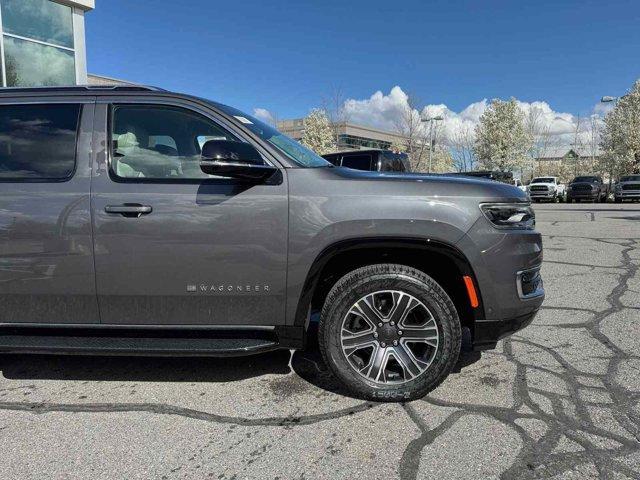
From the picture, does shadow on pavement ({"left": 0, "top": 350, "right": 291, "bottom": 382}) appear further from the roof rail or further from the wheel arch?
the roof rail

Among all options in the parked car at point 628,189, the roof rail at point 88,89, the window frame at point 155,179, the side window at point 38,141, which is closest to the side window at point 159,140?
the window frame at point 155,179

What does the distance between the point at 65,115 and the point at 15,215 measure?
0.74m

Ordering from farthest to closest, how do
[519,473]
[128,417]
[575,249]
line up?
[575,249] < [128,417] < [519,473]

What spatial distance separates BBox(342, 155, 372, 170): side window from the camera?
1115 centimetres

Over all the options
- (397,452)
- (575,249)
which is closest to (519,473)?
(397,452)

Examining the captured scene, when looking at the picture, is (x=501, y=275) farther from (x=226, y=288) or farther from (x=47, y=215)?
(x=47, y=215)

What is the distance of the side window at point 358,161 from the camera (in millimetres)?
11151

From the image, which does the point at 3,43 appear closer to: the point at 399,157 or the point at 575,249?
the point at 399,157

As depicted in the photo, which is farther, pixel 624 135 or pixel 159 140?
pixel 624 135

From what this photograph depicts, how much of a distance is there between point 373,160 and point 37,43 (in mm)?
11507

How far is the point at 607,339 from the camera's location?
4055 millimetres

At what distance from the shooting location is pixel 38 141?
10.3 feet

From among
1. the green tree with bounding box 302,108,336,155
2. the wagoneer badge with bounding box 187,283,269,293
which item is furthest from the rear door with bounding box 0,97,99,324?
the green tree with bounding box 302,108,336,155

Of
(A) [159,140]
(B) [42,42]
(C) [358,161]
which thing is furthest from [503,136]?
(A) [159,140]
